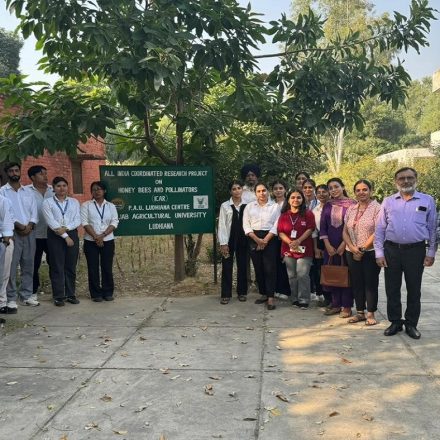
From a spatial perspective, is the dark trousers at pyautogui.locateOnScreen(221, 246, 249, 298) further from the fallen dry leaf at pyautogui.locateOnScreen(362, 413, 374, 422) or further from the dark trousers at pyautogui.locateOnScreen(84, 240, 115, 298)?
the fallen dry leaf at pyautogui.locateOnScreen(362, 413, 374, 422)

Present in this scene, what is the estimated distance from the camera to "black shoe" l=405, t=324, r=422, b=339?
489cm

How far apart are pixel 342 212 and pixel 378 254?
84 cm

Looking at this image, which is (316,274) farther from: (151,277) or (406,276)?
(151,277)

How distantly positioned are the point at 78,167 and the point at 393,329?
1163 centimetres

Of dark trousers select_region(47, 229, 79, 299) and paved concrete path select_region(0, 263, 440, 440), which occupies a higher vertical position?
dark trousers select_region(47, 229, 79, 299)

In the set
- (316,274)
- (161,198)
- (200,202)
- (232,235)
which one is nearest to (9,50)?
(161,198)

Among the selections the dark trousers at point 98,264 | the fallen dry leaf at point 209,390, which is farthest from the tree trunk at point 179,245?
→ the fallen dry leaf at point 209,390

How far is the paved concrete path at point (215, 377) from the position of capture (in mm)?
3119

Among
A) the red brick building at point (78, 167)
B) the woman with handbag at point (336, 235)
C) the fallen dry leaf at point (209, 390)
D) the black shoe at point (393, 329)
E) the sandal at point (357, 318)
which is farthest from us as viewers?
the red brick building at point (78, 167)

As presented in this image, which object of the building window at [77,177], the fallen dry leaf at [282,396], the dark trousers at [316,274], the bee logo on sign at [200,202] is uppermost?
the building window at [77,177]

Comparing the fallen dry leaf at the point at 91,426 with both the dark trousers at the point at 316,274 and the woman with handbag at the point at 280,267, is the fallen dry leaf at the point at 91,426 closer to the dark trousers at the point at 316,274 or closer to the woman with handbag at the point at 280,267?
the woman with handbag at the point at 280,267

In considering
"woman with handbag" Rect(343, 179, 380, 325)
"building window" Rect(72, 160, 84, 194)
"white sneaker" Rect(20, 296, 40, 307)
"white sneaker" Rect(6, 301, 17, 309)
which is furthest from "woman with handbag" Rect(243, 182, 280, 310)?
"building window" Rect(72, 160, 84, 194)

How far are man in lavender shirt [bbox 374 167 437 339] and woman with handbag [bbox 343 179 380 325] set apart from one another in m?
0.29

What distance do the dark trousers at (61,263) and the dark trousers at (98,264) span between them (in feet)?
0.67
